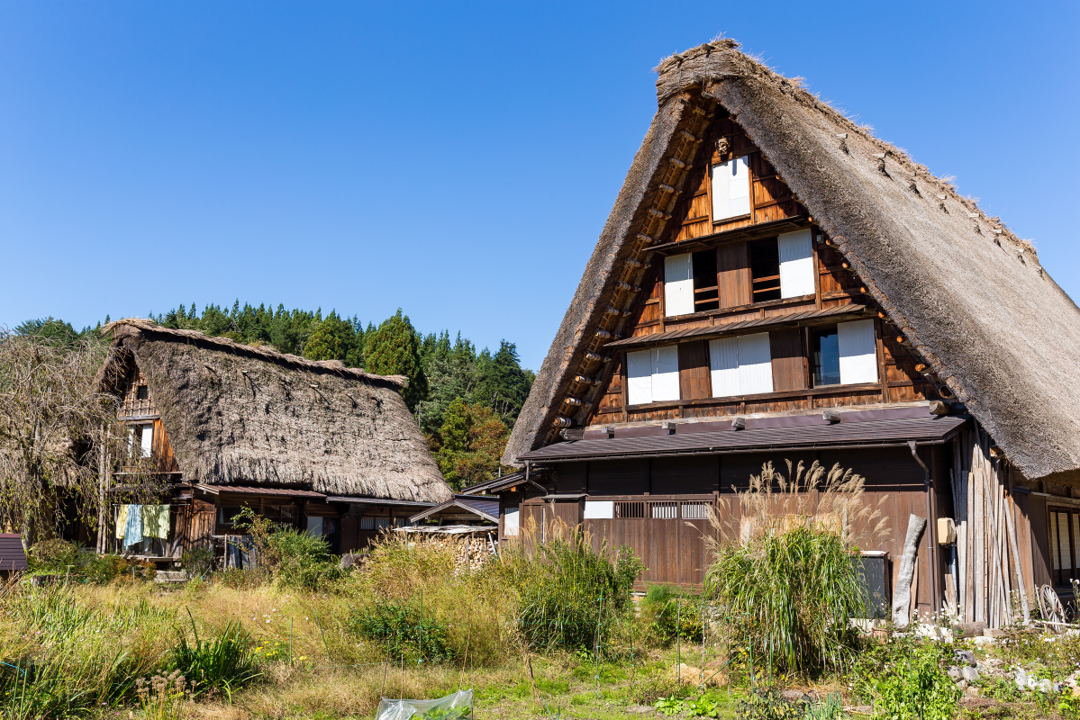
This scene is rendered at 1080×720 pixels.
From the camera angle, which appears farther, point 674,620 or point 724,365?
point 724,365

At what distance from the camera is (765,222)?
14172 mm

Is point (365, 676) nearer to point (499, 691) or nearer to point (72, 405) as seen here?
point (499, 691)

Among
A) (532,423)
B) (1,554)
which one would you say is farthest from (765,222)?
(1,554)

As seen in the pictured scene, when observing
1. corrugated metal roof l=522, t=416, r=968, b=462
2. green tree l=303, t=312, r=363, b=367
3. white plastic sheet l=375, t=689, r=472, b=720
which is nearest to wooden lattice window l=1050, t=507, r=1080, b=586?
corrugated metal roof l=522, t=416, r=968, b=462

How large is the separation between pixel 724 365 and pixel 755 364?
0.61 meters

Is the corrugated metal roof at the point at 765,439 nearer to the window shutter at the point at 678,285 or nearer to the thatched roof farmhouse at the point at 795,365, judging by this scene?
the thatched roof farmhouse at the point at 795,365

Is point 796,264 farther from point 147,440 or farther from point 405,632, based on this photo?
point 147,440

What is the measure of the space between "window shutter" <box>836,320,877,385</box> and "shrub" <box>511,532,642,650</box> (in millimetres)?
5314

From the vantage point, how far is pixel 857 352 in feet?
43.1

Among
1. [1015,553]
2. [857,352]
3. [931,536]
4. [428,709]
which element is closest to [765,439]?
[857,352]

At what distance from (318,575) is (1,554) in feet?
23.1

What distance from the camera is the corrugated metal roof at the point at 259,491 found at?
2125 cm

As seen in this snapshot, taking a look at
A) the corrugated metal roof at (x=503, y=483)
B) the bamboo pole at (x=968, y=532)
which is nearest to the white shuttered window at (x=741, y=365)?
the bamboo pole at (x=968, y=532)

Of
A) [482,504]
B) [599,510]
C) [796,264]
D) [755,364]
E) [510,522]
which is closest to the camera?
[796,264]
